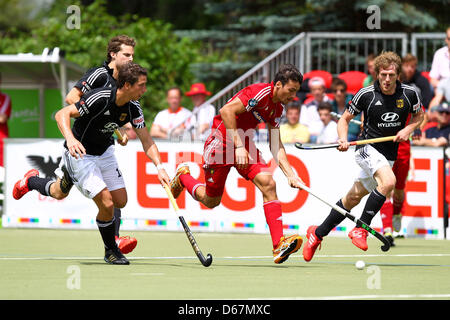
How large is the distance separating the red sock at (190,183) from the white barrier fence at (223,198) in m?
2.58

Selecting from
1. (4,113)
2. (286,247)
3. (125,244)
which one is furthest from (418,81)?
Answer: (125,244)

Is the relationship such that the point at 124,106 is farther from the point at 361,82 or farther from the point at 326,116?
the point at 361,82

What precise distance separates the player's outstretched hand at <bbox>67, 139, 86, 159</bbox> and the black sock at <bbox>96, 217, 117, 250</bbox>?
34.8 inches

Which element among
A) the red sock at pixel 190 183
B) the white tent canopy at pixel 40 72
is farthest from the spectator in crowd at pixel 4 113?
the red sock at pixel 190 183

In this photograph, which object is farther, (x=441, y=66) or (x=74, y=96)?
(x=441, y=66)

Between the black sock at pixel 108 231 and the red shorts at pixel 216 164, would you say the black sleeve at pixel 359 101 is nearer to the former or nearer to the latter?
the red shorts at pixel 216 164

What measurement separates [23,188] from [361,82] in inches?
323

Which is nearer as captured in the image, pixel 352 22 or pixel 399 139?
pixel 399 139

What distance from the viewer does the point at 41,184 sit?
9.68 metres

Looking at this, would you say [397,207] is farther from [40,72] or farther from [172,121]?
[40,72]

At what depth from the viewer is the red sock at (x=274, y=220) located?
8766mm

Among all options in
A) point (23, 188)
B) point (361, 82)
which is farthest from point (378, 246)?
point (361, 82)

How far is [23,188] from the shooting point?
391 inches

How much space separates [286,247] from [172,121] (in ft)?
23.3
